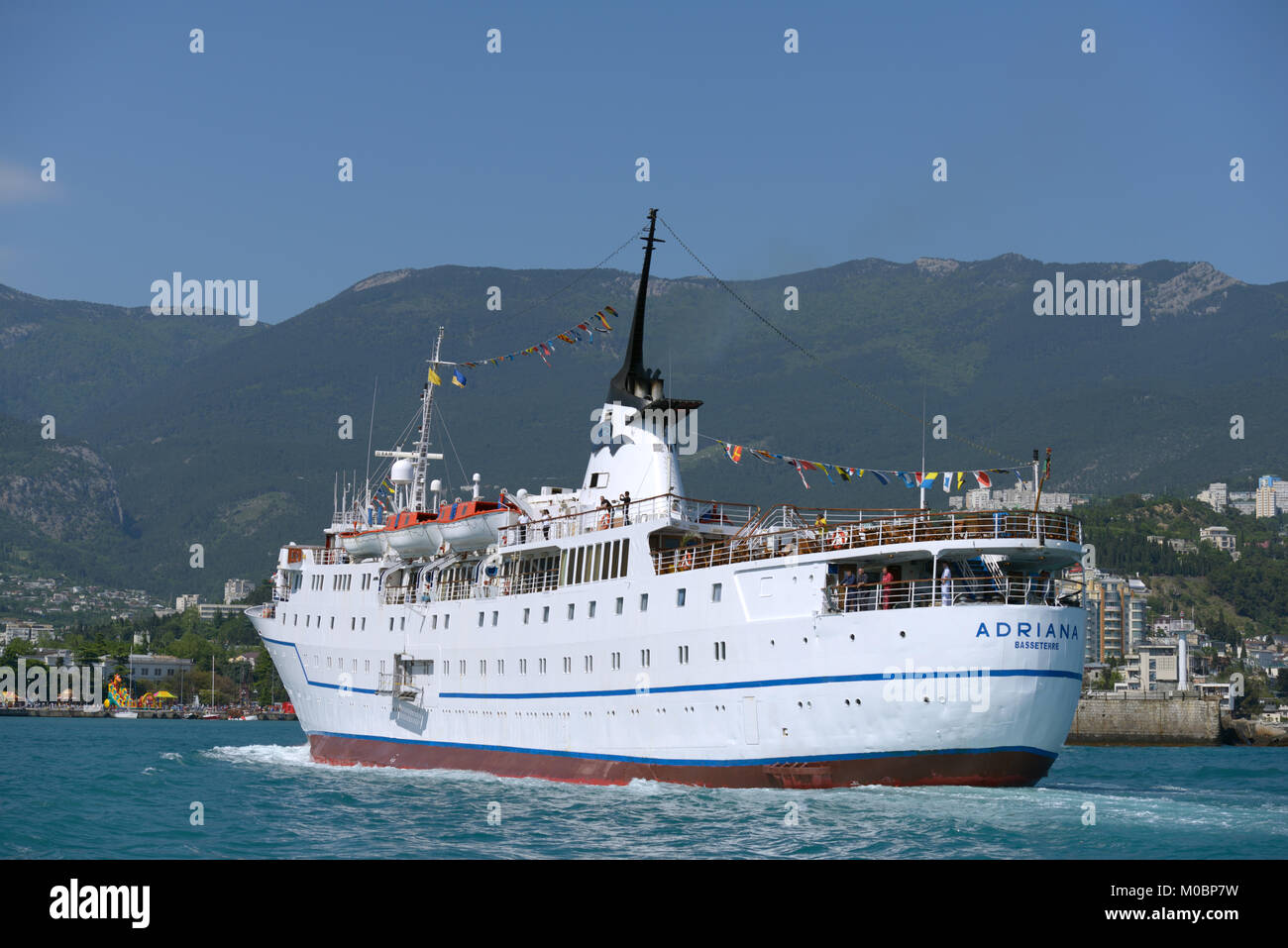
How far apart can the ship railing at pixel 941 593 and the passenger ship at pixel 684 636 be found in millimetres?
48

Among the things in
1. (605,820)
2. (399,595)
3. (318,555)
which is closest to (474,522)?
(399,595)

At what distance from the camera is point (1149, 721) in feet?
287

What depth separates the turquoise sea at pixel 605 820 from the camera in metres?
21.3

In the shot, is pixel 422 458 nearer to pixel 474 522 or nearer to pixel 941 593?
pixel 474 522

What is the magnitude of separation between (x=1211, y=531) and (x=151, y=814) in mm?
171462

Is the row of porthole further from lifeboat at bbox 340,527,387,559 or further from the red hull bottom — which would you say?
lifeboat at bbox 340,527,387,559

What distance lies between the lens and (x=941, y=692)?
2511cm

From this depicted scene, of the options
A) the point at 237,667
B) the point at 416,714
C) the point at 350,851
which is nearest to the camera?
the point at 350,851

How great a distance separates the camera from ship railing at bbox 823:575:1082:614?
25.5 meters

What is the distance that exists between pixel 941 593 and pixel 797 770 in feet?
14.6

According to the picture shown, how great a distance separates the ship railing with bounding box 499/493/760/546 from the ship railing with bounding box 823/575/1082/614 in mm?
3628

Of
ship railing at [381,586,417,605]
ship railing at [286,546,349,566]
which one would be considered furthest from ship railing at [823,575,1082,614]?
ship railing at [286,546,349,566]
